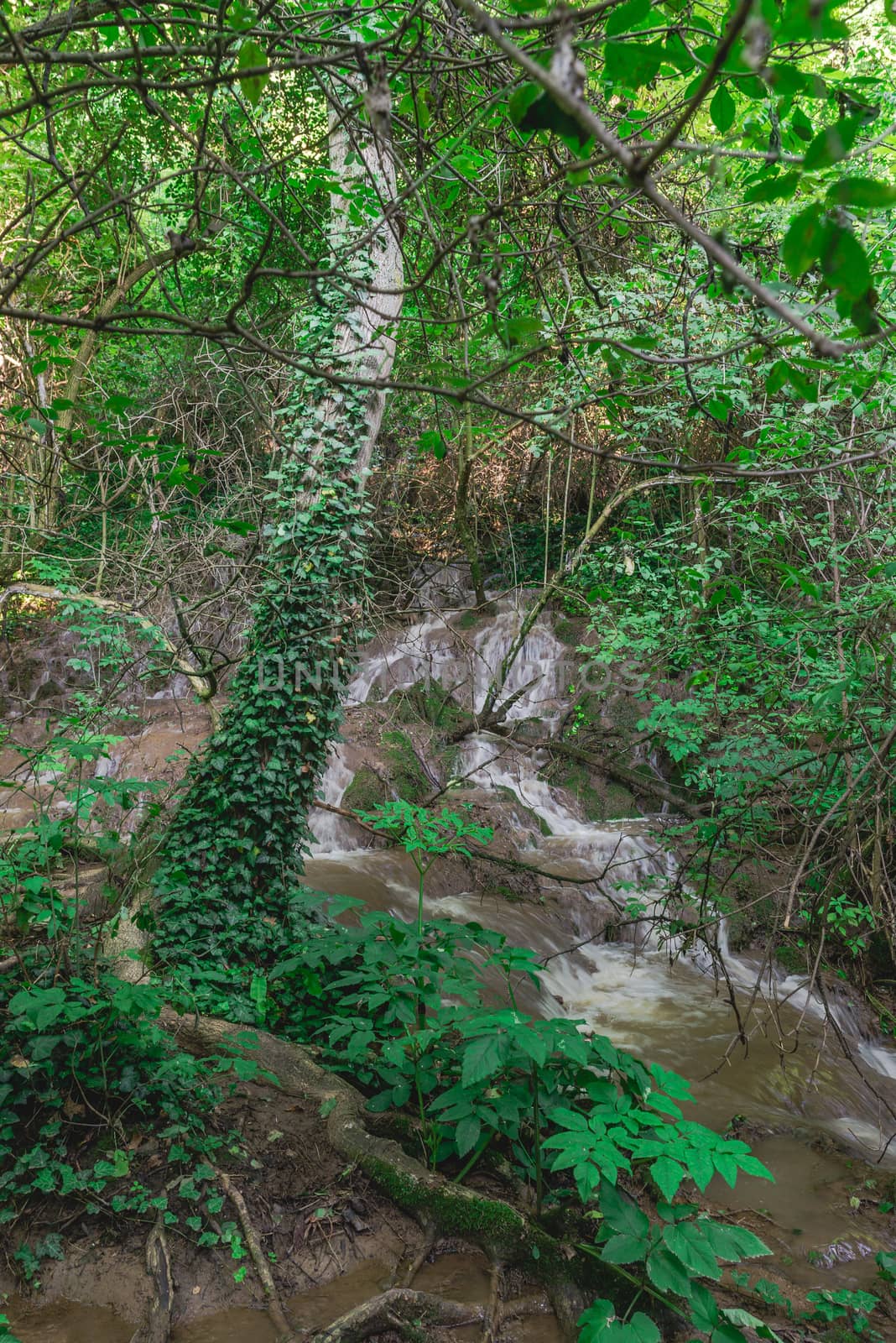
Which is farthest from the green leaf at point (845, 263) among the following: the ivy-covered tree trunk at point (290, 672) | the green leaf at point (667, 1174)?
the ivy-covered tree trunk at point (290, 672)

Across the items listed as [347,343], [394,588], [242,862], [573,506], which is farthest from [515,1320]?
[573,506]

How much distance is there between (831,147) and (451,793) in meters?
8.65

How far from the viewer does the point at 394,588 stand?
43.5 ft

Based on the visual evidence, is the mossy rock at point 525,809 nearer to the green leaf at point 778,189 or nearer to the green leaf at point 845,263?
the green leaf at point 778,189

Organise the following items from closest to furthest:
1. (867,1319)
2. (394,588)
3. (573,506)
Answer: (867,1319) < (394,588) < (573,506)

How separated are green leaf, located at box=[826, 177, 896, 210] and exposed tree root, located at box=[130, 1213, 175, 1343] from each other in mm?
3290

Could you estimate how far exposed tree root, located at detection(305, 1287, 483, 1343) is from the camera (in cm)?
237

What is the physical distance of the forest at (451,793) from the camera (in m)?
1.89

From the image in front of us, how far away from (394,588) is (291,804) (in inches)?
335

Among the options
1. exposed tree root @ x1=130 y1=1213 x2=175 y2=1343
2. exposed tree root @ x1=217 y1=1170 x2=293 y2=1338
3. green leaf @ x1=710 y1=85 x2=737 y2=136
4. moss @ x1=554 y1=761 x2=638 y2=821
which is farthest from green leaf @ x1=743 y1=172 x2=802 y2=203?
moss @ x1=554 y1=761 x2=638 y2=821

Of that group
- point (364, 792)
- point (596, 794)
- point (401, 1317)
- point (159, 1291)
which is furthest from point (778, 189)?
point (596, 794)

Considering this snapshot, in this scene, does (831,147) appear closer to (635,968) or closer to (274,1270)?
(274,1270)

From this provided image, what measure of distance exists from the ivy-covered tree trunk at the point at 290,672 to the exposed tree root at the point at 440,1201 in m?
1.16

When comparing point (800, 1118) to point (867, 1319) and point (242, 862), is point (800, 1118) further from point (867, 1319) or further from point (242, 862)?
point (242, 862)
